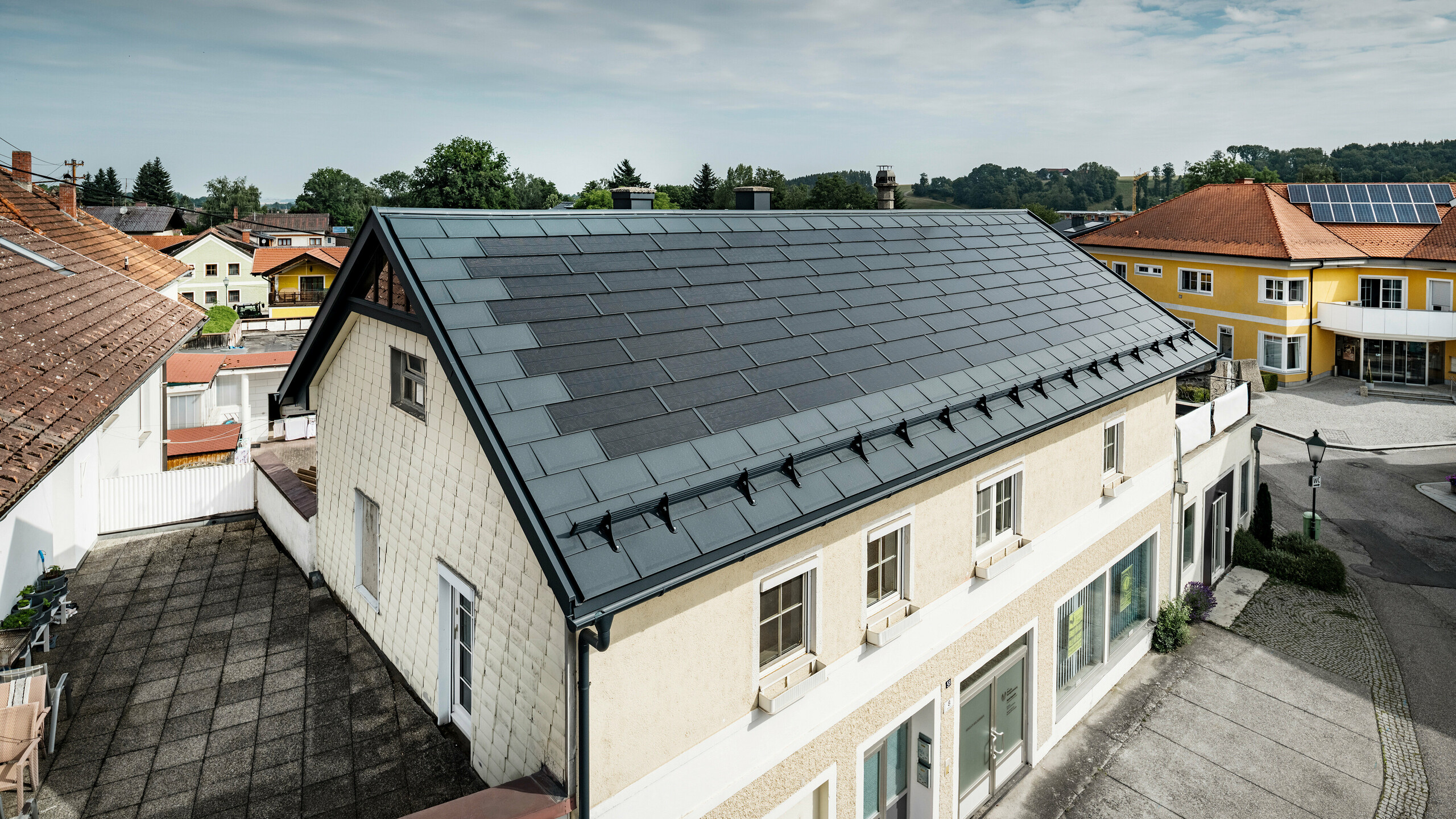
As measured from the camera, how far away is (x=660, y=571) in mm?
5770

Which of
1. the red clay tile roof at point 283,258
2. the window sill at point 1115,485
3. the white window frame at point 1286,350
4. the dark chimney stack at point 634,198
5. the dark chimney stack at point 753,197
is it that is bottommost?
the window sill at point 1115,485

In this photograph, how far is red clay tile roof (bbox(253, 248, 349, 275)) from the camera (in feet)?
183

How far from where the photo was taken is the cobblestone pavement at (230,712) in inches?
266

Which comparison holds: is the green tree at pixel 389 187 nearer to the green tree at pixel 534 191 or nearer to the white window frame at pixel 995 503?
the green tree at pixel 534 191

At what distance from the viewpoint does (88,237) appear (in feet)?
62.6

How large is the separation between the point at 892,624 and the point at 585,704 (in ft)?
12.9

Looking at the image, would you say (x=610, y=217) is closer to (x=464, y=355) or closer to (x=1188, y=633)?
(x=464, y=355)

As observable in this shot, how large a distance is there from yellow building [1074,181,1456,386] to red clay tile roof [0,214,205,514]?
40334mm

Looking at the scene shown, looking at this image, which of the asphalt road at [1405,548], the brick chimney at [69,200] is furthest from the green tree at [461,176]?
the asphalt road at [1405,548]

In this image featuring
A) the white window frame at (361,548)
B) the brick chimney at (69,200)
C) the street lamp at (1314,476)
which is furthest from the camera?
the brick chimney at (69,200)

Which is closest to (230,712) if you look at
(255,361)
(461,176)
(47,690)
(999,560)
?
(47,690)

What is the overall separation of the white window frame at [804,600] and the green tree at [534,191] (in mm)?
122511

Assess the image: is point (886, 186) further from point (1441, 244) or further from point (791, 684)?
point (1441, 244)

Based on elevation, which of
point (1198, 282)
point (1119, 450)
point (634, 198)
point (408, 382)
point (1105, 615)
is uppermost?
point (1198, 282)
